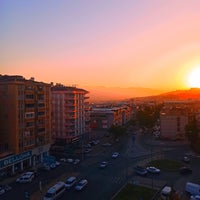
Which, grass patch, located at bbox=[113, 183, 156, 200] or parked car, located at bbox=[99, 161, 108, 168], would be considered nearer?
grass patch, located at bbox=[113, 183, 156, 200]

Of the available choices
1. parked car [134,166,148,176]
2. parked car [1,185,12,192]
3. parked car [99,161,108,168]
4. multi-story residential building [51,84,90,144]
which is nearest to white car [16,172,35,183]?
parked car [1,185,12,192]

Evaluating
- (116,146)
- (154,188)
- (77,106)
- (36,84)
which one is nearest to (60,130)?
(77,106)

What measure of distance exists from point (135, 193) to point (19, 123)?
1452 cm

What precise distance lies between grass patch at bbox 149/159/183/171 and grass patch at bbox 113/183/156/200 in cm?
687

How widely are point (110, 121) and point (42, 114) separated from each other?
23646mm

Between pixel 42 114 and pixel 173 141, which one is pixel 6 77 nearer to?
pixel 42 114

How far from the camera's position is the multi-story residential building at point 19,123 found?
28547 mm

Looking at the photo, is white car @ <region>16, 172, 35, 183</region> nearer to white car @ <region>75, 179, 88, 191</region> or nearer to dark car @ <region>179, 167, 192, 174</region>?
white car @ <region>75, 179, 88, 191</region>

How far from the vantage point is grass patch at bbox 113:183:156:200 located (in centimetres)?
2103

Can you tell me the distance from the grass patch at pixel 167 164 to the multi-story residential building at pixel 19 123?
45.0 feet

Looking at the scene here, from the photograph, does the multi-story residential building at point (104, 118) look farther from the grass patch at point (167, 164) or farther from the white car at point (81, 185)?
the white car at point (81, 185)

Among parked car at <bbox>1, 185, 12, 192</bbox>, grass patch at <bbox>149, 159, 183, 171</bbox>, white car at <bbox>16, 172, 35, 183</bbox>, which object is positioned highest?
grass patch at <bbox>149, 159, 183, 171</bbox>

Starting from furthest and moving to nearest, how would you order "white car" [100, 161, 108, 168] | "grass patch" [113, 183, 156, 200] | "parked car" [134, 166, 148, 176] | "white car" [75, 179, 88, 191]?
1. "white car" [100, 161, 108, 168]
2. "parked car" [134, 166, 148, 176]
3. "white car" [75, 179, 88, 191]
4. "grass patch" [113, 183, 156, 200]

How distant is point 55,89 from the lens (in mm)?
43125
